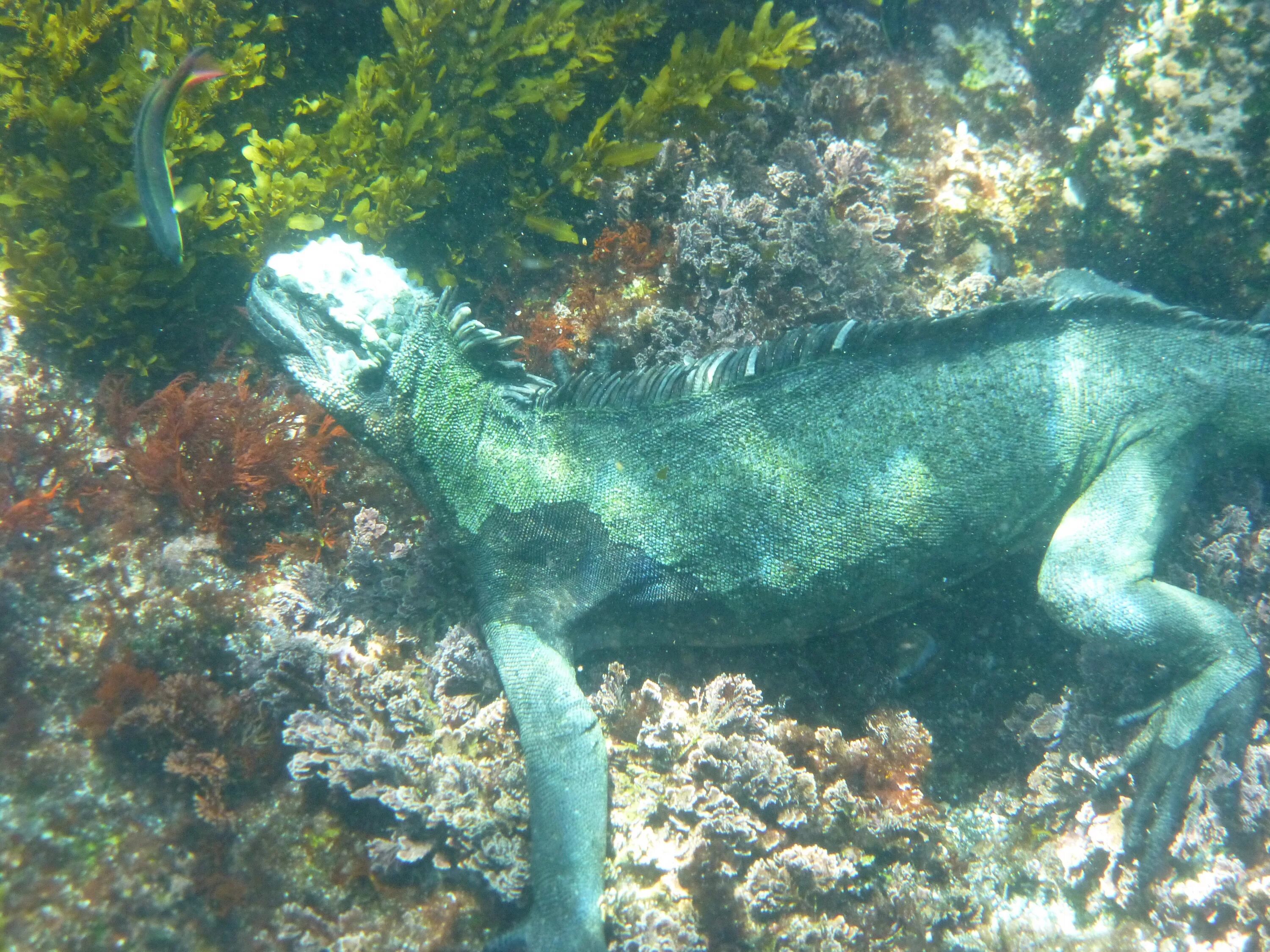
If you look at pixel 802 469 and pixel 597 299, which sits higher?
pixel 597 299

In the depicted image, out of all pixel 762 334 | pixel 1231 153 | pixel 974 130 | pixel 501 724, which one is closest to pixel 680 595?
pixel 501 724

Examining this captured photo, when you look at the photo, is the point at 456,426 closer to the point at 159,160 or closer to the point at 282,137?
the point at 159,160

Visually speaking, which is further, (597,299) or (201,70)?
(597,299)

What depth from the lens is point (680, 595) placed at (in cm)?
369

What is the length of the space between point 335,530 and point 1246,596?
568cm

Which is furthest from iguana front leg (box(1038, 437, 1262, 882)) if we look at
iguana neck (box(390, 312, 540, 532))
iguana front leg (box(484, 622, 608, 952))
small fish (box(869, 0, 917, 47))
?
small fish (box(869, 0, 917, 47))

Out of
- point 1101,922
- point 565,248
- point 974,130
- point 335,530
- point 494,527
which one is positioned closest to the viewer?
point 1101,922

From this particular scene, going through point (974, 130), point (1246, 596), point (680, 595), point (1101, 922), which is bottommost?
point (1101, 922)

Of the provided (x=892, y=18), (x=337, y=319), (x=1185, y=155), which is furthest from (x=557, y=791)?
(x=892, y=18)

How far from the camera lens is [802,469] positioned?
3.49 meters

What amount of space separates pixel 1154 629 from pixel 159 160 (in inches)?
228

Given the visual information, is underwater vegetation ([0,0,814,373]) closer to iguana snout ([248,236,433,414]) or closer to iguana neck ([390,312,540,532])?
iguana snout ([248,236,433,414])

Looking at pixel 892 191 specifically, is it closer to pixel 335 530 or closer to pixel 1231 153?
pixel 1231 153

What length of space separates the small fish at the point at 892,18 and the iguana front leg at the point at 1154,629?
12.5ft
